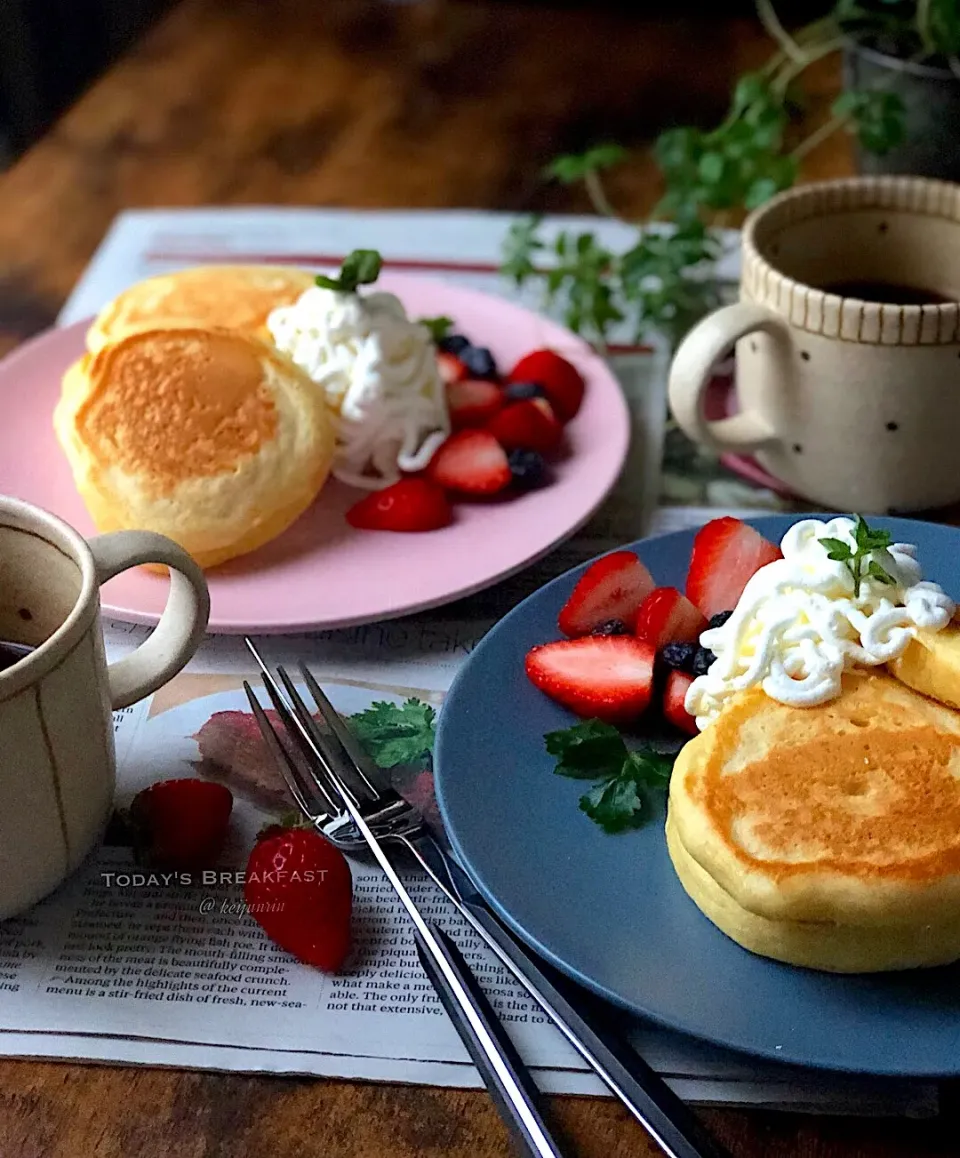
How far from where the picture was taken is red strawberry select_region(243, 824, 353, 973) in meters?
0.77

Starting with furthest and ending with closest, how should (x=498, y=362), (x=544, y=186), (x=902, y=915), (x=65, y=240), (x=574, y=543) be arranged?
1. (x=544, y=186)
2. (x=65, y=240)
3. (x=498, y=362)
4. (x=574, y=543)
5. (x=902, y=915)

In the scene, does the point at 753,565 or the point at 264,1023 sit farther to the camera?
the point at 753,565

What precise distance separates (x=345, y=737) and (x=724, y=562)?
30 centimetres

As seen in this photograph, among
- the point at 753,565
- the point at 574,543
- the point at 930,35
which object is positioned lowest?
the point at 574,543

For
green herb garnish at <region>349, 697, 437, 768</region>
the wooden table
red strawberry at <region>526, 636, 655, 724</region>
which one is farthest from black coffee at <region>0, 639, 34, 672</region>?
the wooden table

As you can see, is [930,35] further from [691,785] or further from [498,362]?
[691,785]

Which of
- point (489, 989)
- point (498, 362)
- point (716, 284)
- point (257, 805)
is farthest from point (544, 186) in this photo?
point (489, 989)

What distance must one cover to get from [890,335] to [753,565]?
10.0 inches

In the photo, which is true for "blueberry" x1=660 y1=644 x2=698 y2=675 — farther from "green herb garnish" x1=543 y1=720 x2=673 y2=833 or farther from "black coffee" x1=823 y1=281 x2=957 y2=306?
"black coffee" x1=823 y1=281 x2=957 y2=306

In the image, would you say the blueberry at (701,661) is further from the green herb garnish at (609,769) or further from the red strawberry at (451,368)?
the red strawberry at (451,368)

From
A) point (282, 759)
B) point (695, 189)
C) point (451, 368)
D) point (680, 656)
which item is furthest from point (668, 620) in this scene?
point (695, 189)

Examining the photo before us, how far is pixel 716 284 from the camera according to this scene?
Result: 1474mm

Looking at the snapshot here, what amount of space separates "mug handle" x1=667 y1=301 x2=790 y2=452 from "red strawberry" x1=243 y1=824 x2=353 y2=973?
519 mm

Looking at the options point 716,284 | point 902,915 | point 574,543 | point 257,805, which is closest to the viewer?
point 902,915
